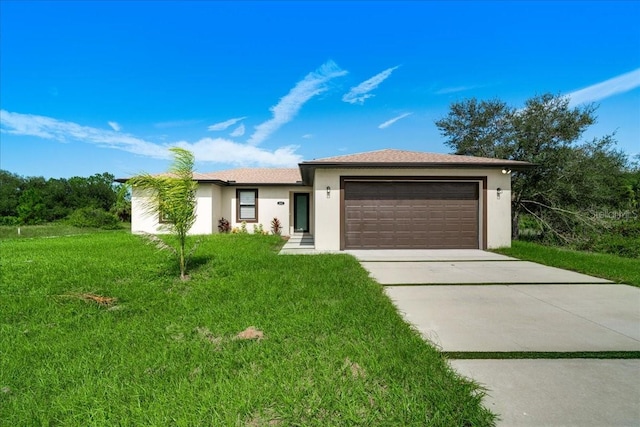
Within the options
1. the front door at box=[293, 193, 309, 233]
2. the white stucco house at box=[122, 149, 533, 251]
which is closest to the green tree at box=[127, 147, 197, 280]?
the white stucco house at box=[122, 149, 533, 251]

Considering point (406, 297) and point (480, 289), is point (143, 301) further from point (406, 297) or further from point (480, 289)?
point (480, 289)

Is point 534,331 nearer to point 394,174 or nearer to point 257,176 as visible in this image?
point 394,174

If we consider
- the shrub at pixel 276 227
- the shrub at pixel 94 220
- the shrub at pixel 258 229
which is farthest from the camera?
the shrub at pixel 94 220

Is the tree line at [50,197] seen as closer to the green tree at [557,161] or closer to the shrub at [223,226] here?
the shrub at [223,226]

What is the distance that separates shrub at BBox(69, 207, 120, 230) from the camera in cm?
2139

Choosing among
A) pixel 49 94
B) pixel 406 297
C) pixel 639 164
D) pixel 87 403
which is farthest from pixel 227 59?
pixel 639 164

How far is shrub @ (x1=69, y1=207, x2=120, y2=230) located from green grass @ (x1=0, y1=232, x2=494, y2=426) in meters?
19.4

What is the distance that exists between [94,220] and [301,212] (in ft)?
54.7

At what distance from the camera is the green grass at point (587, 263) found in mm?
5863

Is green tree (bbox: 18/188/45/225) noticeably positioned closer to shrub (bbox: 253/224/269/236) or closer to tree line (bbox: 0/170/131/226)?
tree line (bbox: 0/170/131/226)

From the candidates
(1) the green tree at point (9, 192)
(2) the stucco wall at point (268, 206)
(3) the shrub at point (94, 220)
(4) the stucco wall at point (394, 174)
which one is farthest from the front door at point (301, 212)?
(1) the green tree at point (9, 192)

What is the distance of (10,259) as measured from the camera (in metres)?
7.34

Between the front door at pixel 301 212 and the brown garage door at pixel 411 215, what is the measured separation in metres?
5.87

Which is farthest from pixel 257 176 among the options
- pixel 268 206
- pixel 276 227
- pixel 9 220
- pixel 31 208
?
pixel 9 220
